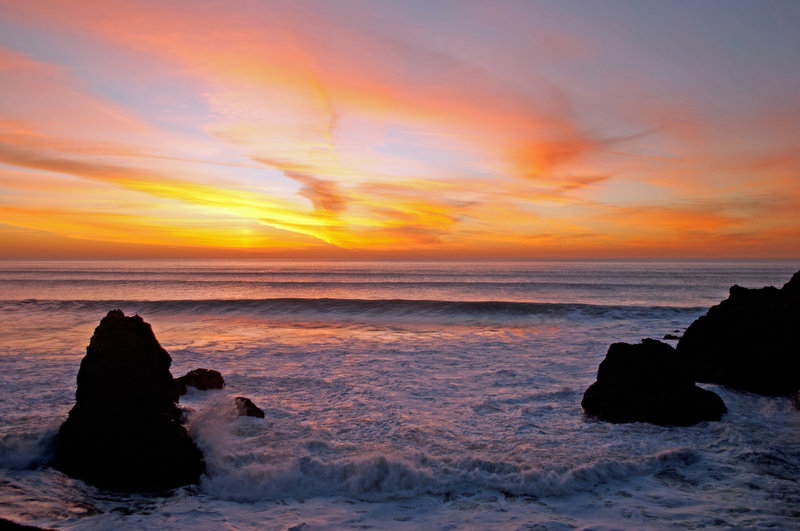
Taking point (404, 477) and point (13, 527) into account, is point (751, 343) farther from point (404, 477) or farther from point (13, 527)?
point (13, 527)

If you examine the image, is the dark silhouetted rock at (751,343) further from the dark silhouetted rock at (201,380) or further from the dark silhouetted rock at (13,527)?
the dark silhouetted rock at (13,527)

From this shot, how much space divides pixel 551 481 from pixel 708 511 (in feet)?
5.39

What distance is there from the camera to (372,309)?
31.0m

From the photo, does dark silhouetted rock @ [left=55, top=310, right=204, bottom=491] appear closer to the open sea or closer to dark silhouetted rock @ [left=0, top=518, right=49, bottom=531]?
the open sea

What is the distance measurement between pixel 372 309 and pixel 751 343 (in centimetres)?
→ 2273

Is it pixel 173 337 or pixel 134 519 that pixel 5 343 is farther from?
pixel 134 519

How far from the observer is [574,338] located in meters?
18.2

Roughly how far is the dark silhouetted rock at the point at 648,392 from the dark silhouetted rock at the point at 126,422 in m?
6.89

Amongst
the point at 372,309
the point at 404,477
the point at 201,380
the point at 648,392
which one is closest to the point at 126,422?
the point at 404,477

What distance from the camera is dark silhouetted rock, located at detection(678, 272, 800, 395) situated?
9.91m

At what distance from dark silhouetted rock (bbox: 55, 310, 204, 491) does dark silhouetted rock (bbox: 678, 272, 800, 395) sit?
33.5ft

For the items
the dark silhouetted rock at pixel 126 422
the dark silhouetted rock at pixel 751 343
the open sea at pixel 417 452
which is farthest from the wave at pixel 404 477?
the dark silhouetted rock at pixel 751 343

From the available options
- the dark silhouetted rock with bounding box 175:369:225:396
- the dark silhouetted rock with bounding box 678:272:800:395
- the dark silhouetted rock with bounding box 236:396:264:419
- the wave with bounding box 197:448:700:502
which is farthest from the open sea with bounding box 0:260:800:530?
the dark silhouetted rock with bounding box 678:272:800:395

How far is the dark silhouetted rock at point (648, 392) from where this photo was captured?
26.1 feet
